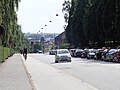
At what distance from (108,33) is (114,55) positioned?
22853 millimetres

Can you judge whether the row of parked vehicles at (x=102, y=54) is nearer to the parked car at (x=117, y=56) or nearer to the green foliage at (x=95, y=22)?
the parked car at (x=117, y=56)

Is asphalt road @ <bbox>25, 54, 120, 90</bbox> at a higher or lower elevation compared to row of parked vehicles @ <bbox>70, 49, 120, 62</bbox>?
lower

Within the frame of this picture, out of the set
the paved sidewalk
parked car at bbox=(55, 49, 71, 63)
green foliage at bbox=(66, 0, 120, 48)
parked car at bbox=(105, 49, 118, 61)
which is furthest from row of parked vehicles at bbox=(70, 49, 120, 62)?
the paved sidewalk

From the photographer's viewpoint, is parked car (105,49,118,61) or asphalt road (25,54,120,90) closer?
asphalt road (25,54,120,90)

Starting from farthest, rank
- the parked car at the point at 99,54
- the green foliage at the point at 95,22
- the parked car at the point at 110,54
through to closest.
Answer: the green foliage at the point at 95,22
the parked car at the point at 99,54
the parked car at the point at 110,54

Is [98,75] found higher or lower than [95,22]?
lower

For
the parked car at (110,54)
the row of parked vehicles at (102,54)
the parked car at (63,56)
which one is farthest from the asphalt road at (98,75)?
the parked car at (110,54)

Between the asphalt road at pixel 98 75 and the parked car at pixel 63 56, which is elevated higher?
the parked car at pixel 63 56

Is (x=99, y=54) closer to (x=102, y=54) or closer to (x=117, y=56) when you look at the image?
(x=102, y=54)

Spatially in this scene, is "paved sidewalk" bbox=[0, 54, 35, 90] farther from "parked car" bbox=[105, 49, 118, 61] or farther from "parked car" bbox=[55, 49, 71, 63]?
"parked car" bbox=[105, 49, 118, 61]

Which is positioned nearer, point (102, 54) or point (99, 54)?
point (102, 54)

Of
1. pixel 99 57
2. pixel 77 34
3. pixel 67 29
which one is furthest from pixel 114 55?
pixel 67 29

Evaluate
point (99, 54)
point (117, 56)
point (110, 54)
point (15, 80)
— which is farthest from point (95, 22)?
point (15, 80)

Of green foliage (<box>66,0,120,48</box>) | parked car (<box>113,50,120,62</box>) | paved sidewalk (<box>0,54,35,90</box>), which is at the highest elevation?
green foliage (<box>66,0,120,48</box>)
